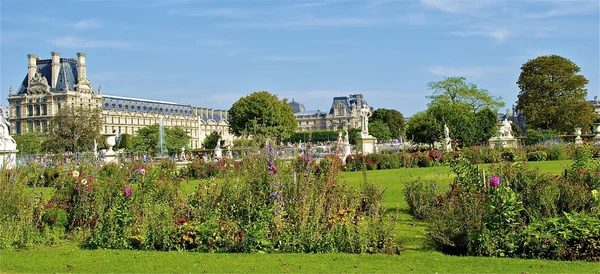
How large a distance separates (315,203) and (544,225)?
104 inches

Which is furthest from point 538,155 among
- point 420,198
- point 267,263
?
point 267,263

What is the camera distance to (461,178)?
822 cm

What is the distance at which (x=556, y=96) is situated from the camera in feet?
139

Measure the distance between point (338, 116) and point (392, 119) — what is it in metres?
44.9

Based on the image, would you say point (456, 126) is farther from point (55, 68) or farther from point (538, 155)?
point (55, 68)

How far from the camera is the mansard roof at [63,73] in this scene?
85250 mm

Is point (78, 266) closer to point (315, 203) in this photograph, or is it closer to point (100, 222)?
point (100, 222)

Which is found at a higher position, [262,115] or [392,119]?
[392,119]

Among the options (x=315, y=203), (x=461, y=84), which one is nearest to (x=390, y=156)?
(x=315, y=203)

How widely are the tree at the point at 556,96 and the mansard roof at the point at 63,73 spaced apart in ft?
219

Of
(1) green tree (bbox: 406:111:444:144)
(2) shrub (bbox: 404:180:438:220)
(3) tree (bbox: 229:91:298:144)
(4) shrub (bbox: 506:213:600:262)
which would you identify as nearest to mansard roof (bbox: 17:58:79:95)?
(3) tree (bbox: 229:91:298:144)

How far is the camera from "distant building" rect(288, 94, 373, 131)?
126 metres

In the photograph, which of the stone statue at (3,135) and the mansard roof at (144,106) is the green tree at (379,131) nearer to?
the mansard roof at (144,106)

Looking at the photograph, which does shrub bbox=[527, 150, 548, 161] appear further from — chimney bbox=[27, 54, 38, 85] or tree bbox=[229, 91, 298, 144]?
chimney bbox=[27, 54, 38, 85]
